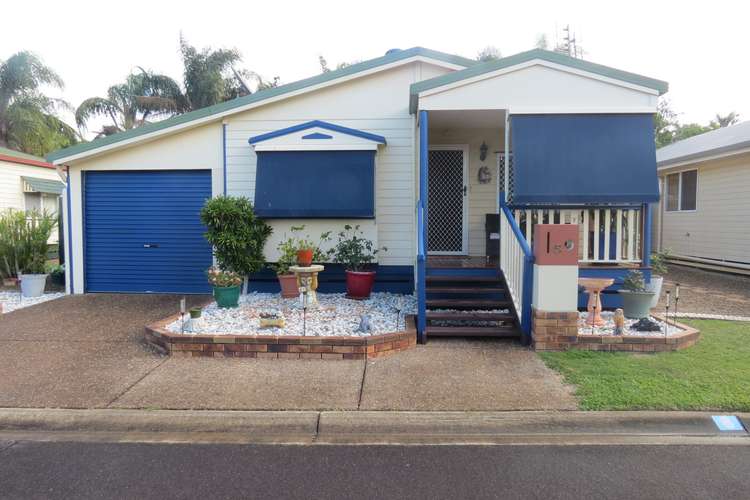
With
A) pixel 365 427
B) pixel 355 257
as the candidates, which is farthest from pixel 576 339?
pixel 355 257

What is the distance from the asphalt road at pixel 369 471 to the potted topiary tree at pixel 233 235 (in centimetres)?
402

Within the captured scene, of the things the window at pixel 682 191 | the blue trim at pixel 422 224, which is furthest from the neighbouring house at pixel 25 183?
the window at pixel 682 191

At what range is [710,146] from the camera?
1312 centimetres

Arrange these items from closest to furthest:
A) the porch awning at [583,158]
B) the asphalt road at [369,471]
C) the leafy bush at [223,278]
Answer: the asphalt road at [369,471]
the porch awning at [583,158]
the leafy bush at [223,278]

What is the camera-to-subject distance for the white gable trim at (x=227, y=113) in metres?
8.91

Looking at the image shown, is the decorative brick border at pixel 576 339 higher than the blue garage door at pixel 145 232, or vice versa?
the blue garage door at pixel 145 232

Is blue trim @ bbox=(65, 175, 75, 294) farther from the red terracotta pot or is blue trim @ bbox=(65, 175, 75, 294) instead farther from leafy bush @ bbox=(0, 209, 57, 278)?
the red terracotta pot

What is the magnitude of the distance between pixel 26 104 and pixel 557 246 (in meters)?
26.0

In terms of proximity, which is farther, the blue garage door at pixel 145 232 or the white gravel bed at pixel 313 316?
the blue garage door at pixel 145 232

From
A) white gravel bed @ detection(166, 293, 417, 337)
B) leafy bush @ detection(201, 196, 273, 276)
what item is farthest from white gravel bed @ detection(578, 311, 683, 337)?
leafy bush @ detection(201, 196, 273, 276)

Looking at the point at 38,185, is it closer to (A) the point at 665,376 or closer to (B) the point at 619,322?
(B) the point at 619,322

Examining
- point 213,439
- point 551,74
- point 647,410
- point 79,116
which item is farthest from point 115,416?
point 79,116

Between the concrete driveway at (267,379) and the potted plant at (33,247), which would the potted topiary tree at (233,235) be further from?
the potted plant at (33,247)

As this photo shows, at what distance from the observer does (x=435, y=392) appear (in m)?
4.85
